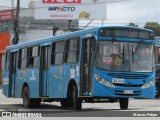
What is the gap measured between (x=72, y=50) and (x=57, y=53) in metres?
1.43

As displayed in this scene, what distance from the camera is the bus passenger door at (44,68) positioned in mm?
21398

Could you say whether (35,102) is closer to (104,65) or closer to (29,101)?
(29,101)

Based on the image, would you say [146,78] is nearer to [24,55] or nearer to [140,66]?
[140,66]

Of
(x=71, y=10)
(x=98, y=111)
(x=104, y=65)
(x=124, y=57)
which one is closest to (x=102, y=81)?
(x=104, y=65)

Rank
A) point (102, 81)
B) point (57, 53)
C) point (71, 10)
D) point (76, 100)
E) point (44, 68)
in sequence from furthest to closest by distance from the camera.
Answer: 1. point (71, 10)
2. point (44, 68)
3. point (57, 53)
4. point (76, 100)
5. point (102, 81)

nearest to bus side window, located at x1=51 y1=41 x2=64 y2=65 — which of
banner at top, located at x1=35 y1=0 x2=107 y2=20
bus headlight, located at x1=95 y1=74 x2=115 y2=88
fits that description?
bus headlight, located at x1=95 y1=74 x2=115 y2=88

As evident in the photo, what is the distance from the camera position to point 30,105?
22781 mm

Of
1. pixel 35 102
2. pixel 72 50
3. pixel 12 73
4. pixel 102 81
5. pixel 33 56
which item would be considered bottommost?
pixel 35 102

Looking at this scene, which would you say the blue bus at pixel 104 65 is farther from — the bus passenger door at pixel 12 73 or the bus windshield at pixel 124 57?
the bus passenger door at pixel 12 73

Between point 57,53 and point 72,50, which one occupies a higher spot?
point 72,50

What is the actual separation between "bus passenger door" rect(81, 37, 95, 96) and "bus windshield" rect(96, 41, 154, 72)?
342 mm

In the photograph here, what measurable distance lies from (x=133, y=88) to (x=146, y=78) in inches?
25.6

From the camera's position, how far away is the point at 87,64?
58.9 ft

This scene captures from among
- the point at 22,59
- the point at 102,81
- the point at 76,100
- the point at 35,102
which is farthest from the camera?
the point at 22,59
